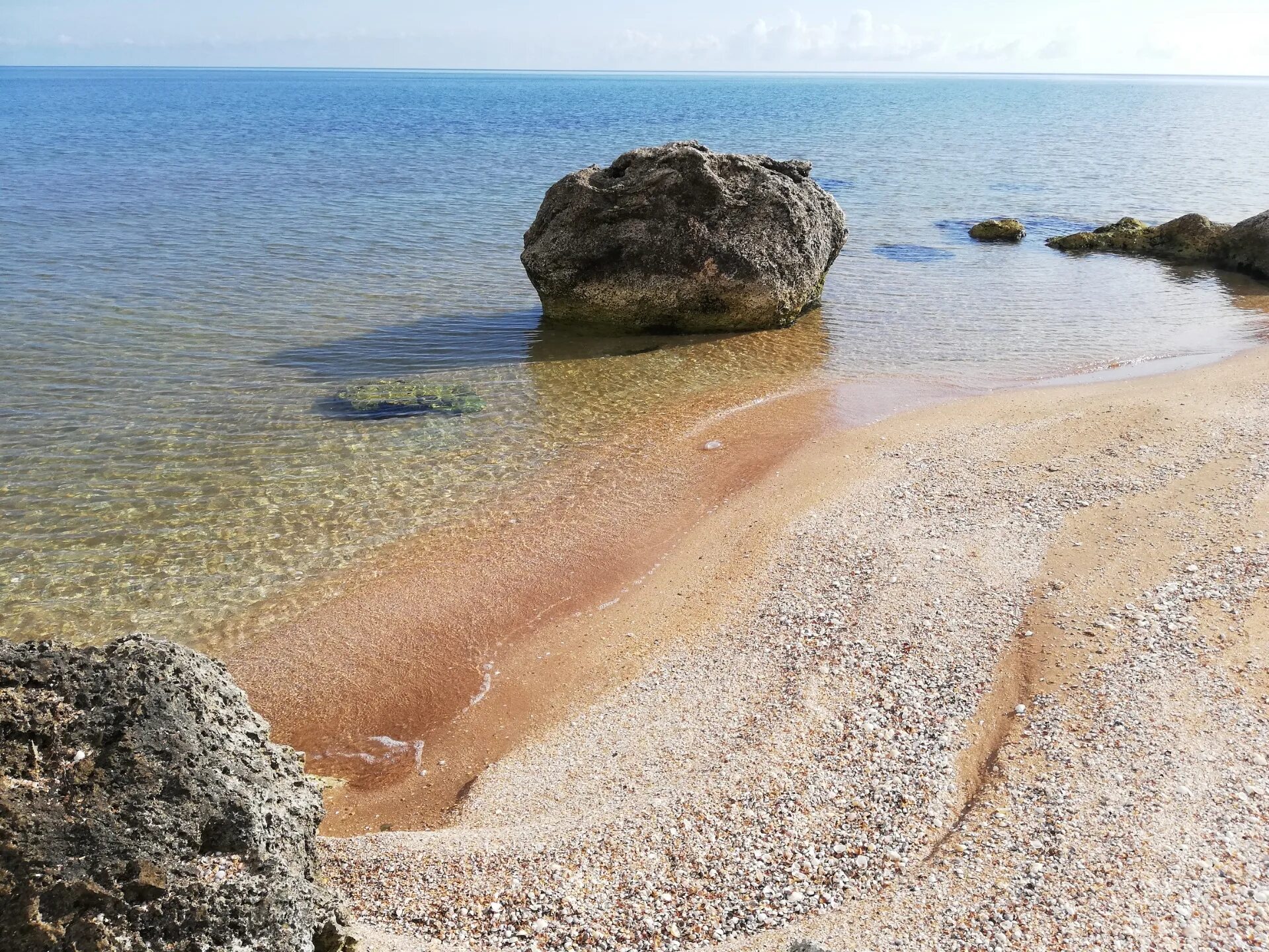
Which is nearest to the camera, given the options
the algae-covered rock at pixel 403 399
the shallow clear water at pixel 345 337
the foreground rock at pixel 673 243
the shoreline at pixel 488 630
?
the shoreline at pixel 488 630

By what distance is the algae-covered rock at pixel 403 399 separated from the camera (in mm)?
14875

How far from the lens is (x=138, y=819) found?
4484 millimetres

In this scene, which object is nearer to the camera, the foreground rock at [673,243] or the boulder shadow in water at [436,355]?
the boulder shadow in water at [436,355]

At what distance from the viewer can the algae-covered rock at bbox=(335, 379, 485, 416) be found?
14875 mm

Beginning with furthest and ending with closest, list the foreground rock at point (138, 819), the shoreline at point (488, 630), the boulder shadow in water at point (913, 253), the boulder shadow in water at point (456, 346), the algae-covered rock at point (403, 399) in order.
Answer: the boulder shadow in water at point (913, 253)
the boulder shadow in water at point (456, 346)
the algae-covered rock at point (403, 399)
the shoreline at point (488, 630)
the foreground rock at point (138, 819)

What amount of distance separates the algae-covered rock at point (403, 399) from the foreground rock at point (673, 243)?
4451 millimetres

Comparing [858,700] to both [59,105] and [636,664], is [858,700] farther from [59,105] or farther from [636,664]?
[59,105]

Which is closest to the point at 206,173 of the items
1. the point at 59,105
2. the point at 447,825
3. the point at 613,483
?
the point at 613,483

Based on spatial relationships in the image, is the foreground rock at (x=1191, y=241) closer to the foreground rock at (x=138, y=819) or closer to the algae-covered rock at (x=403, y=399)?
the algae-covered rock at (x=403, y=399)

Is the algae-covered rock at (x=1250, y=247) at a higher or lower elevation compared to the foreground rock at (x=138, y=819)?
higher

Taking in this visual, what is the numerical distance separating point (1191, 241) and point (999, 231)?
216 inches

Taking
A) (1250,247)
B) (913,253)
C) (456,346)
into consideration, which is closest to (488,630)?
(456,346)

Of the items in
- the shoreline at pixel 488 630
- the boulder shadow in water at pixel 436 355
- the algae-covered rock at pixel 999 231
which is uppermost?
the algae-covered rock at pixel 999 231

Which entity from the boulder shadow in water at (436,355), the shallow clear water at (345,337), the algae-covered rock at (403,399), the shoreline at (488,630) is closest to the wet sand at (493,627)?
the shoreline at (488,630)
